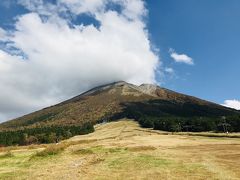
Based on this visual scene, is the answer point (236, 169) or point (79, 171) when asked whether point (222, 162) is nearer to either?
point (236, 169)

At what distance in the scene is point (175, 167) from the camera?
34.0 metres

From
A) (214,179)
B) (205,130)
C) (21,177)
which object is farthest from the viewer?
(205,130)

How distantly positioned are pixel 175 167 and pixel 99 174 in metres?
8.19

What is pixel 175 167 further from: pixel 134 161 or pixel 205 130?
pixel 205 130

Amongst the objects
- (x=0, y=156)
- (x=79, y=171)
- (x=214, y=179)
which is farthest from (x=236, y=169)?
(x=0, y=156)

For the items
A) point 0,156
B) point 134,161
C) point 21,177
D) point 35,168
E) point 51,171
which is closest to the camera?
point 21,177

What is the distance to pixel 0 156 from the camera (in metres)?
49.7

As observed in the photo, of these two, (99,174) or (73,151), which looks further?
(73,151)

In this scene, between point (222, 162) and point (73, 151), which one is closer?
point (222, 162)

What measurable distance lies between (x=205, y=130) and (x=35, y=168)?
141m

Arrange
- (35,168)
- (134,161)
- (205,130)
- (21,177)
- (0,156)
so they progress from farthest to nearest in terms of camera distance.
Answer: (205,130), (0,156), (134,161), (35,168), (21,177)

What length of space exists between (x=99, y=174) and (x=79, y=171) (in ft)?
7.99

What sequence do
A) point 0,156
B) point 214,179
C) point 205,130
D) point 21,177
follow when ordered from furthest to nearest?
point 205,130, point 0,156, point 21,177, point 214,179

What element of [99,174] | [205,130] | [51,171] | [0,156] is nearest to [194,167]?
[99,174]
